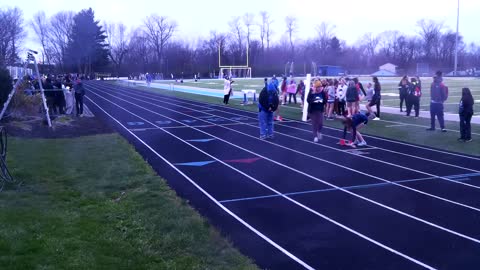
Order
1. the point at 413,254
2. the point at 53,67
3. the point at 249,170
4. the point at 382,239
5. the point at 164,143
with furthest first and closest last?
the point at 53,67
the point at 164,143
the point at 249,170
the point at 382,239
the point at 413,254

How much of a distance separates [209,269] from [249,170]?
18.5 ft

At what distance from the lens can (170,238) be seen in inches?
248

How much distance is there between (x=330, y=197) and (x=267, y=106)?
22.7ft

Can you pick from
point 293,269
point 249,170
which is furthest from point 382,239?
point 249,170

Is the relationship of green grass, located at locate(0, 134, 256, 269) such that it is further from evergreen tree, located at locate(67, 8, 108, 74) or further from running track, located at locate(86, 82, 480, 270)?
evergreen tree, located at locate(67, 8, 108, 74)

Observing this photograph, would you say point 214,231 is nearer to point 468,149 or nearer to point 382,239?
point 382,239

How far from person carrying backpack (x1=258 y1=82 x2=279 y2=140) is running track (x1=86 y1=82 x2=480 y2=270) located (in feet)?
1.28

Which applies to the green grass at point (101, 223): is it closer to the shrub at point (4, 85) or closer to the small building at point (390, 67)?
the shrub at point (4, 85)

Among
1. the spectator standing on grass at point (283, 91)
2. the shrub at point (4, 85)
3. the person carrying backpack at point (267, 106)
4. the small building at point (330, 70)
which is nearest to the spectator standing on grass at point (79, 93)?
the shrub at point (4, 85)

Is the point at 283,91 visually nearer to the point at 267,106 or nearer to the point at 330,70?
the point at 330,70

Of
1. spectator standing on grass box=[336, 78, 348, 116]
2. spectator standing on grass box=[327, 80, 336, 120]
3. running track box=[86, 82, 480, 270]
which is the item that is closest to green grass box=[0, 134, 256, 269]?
running track box=[86, 82, 480, 270]

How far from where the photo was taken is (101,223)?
6.91 m

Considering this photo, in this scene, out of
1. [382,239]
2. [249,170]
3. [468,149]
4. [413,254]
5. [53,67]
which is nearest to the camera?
[413,254]

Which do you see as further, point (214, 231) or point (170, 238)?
point (214, 231)
